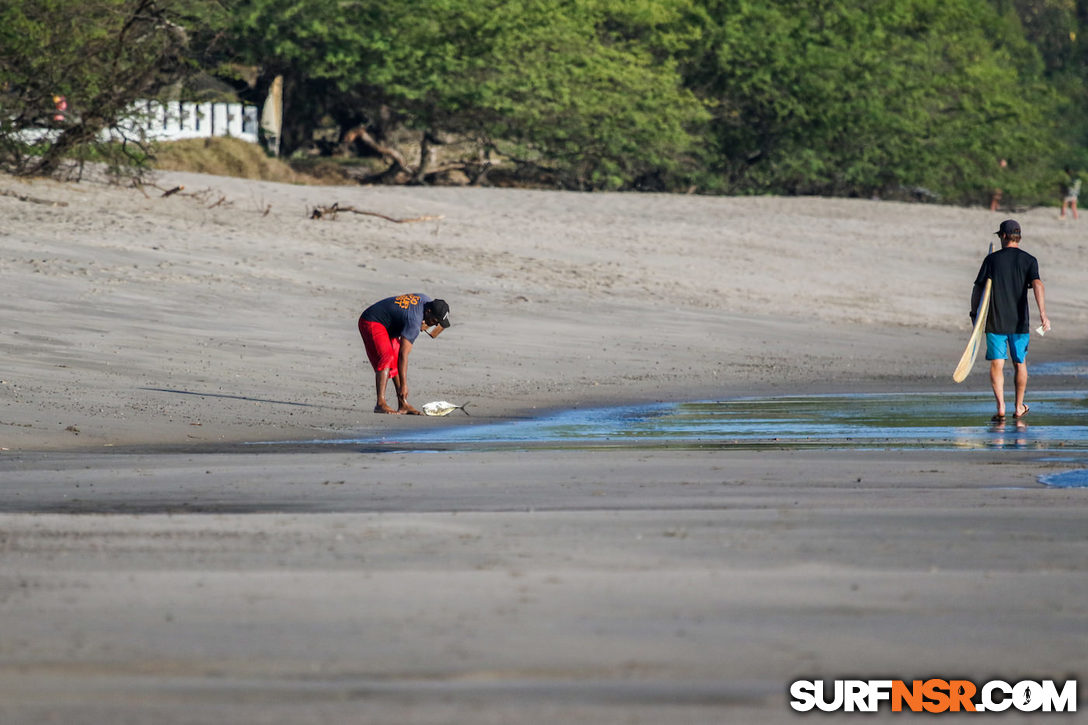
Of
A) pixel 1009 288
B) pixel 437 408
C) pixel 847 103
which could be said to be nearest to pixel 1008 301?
pixel 1009 288

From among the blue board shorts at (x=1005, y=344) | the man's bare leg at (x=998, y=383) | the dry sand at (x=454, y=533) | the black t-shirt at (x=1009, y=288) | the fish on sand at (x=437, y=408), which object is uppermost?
the black t-shirt at (x=1009, y=288)

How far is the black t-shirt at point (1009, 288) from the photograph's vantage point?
13055mm

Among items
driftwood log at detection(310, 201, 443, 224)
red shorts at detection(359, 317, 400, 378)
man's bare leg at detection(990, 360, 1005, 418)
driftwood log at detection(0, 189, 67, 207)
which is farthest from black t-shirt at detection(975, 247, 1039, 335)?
driftwood log at detection(0, 189, 67, 207)

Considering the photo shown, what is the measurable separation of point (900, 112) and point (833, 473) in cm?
4478

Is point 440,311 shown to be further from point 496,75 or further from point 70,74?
point 496,75

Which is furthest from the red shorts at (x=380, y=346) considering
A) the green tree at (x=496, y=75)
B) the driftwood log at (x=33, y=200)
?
the green tree at (x=496, y=75)

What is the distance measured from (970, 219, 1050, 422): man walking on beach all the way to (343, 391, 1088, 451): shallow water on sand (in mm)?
446

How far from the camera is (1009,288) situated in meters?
13.0

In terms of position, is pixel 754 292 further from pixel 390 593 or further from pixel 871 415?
pixel 390 593

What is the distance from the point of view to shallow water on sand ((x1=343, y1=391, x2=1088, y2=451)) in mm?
11211

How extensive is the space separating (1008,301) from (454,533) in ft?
24.6

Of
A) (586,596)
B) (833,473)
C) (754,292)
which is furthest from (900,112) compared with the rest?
(586,596)

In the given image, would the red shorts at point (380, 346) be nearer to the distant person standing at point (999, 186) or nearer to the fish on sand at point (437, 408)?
the fish on sand at point (437, 408)

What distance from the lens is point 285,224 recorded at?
83.7ft
